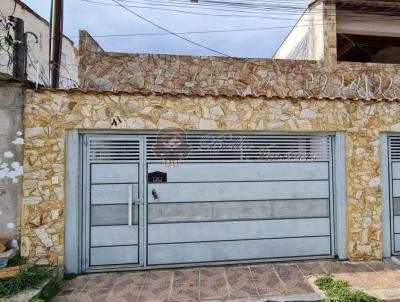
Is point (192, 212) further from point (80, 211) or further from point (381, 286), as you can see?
point (381, 286)

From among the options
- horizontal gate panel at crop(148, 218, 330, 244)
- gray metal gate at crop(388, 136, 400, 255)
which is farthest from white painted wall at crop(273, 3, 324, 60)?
horizontal gate panel at crop(148, 218, 330, 244)

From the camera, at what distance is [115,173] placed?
5.83 metres

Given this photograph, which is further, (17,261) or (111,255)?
(111,255)

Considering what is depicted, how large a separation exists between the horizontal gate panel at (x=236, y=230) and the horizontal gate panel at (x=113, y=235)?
355 mm

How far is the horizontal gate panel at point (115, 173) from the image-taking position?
579 cm

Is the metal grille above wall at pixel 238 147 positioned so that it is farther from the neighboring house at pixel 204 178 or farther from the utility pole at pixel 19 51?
the utility pole at pixel 19 51

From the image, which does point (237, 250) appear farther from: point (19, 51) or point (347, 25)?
point (347, 25)

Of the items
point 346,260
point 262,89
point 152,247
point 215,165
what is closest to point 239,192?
point 215,165

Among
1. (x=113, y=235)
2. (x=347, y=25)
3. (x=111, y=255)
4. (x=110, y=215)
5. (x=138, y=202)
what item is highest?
(x=347, y=25)

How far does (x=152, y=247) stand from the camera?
590 cm

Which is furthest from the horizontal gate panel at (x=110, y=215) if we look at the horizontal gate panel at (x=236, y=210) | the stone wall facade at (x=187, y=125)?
the stone wall facade at (x=187, y=125)

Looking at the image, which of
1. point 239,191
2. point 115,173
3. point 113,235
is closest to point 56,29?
point 115,173

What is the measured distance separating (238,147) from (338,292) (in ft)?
9.84

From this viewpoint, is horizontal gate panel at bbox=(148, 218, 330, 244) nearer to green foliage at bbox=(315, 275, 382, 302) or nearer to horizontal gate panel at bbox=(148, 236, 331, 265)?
horizontal gate panel at bbox=(148, 236, 331, 265)
